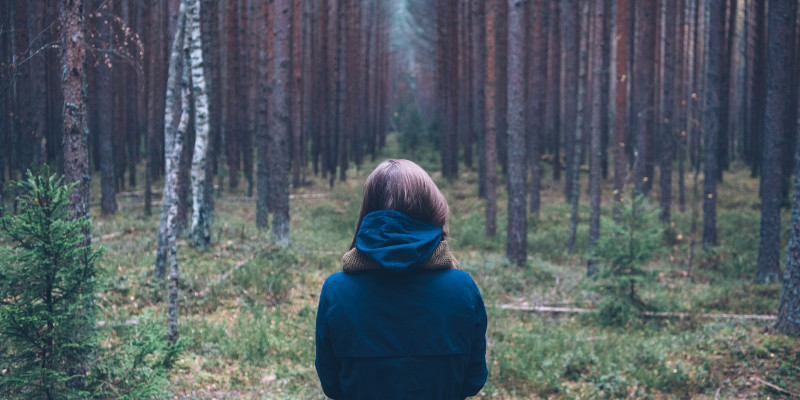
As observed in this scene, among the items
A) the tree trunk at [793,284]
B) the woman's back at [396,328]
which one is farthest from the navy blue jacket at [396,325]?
the tree trunk at [793,284]

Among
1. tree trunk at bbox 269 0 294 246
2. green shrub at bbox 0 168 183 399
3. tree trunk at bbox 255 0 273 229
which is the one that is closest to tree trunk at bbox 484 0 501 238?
tree trunk at bbox 269 0 294 246

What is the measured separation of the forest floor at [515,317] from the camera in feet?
21.7

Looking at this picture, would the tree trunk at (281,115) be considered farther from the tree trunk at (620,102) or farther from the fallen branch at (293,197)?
the tree trunk at (620,102)

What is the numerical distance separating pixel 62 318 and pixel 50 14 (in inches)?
362

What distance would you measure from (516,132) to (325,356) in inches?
442

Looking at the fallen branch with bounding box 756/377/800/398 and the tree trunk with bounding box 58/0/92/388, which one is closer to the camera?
the tree trunk with bounding box 58/0/92/388

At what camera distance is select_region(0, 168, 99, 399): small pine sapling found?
4.06 m

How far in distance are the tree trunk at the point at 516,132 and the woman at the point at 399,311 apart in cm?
1108

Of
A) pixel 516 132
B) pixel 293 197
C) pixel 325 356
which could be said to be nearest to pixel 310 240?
pixel 516 132

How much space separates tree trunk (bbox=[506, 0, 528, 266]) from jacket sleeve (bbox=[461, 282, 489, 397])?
11.0 m

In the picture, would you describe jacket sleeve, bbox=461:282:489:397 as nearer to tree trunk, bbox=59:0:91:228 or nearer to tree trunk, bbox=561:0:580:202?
tree trunk, bbox=59:0:91:228

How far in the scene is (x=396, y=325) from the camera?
201cm

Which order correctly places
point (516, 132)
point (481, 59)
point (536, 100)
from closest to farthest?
point (516, 132)
point (536, 100)
point (481, 59)

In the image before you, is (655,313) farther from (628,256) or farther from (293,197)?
(293,197)
